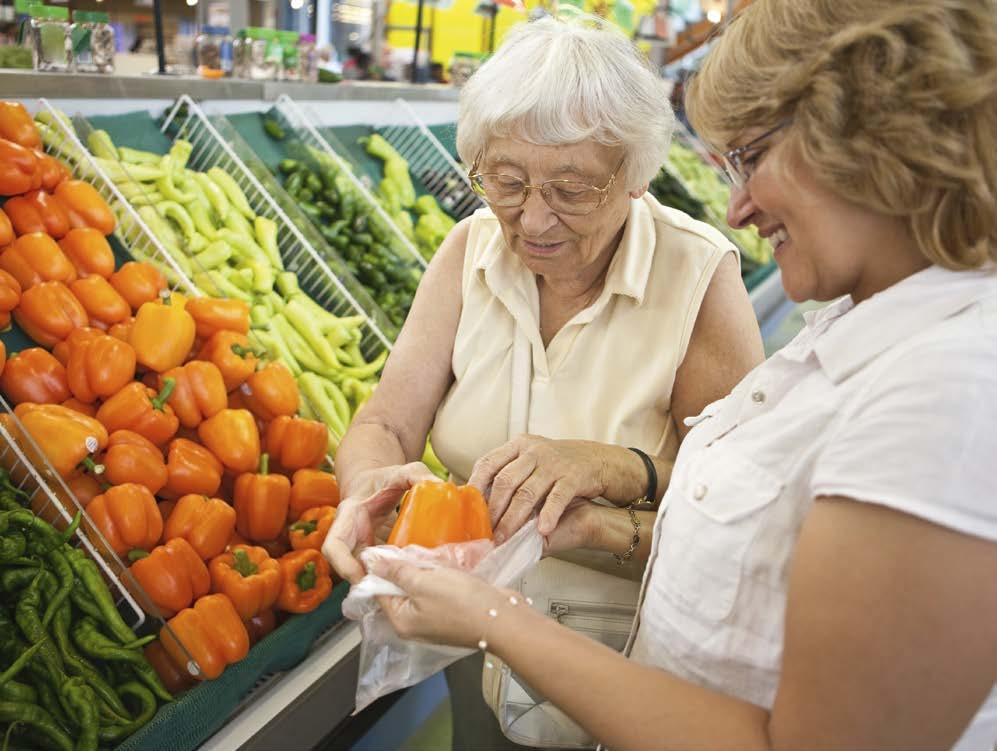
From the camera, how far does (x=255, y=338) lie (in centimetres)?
265

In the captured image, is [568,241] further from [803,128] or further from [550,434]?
[803,128]

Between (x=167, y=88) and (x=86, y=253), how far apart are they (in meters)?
1.11

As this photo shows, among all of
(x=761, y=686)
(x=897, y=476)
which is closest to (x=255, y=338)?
(x=761, y=686)

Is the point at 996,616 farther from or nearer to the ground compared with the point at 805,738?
farther from the ground

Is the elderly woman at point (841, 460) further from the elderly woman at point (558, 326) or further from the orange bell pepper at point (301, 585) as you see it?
the orange bell pepper at point (301, 585)

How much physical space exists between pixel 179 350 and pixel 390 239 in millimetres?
1500

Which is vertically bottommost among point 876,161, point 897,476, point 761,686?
point 761,686

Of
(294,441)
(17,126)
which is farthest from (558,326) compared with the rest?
(17,126)

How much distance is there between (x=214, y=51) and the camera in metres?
3.97

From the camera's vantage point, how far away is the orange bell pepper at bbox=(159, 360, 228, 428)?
7.44ft

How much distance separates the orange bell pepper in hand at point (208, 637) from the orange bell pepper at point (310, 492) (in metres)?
0.42

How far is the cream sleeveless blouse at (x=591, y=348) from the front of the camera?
5.86 ft

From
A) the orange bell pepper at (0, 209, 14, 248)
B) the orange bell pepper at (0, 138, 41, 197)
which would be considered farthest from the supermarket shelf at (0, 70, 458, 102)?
the orange bell pepper at (0, 209, 14, 248)

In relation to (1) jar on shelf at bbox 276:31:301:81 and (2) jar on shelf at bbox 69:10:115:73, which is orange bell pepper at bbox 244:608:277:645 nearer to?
(2) jar on shelf at bbox 69:10:115:73
